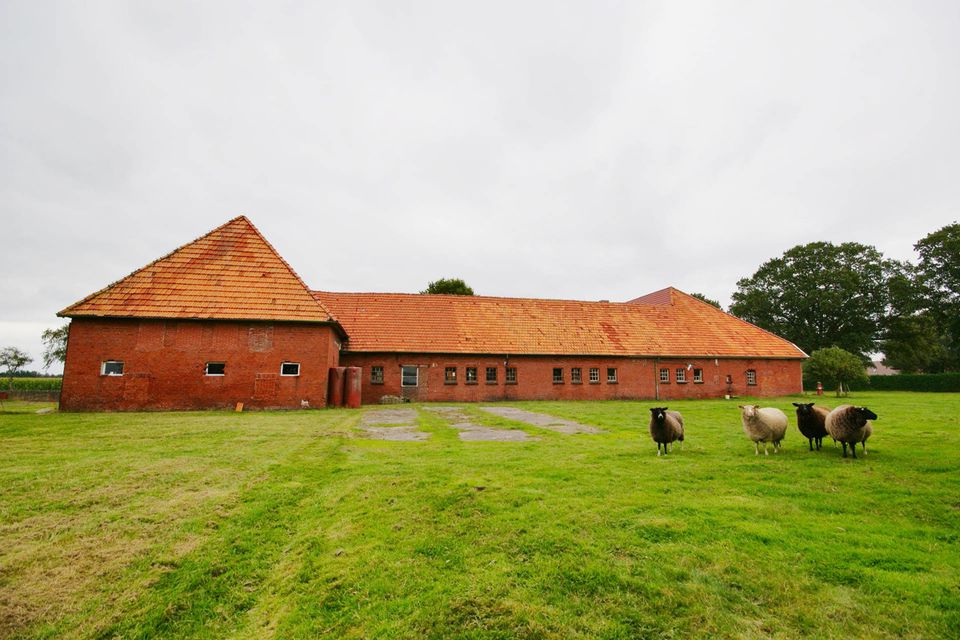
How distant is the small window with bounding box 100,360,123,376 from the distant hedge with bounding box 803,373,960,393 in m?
46.4

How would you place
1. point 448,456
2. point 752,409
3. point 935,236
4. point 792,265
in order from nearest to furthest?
point 448,456 < point 752,409 < point 935,236 < point 792,265

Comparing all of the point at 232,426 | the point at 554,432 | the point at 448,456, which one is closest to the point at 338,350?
the point at 232,426

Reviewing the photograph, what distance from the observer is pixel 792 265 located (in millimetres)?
53000

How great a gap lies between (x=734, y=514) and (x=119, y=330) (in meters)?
22.7

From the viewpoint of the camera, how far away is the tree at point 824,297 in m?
49.2

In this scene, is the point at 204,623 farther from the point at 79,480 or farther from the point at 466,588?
the point at 79,480

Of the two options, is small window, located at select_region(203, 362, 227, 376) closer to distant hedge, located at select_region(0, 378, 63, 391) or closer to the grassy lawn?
the grassy lawn

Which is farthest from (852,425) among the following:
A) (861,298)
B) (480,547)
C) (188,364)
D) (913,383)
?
(861,298)

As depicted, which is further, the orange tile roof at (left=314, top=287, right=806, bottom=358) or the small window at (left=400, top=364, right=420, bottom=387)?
the orange tile roof at (left=314, top=287, right=806, bottom=358)

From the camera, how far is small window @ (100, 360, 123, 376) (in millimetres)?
18766

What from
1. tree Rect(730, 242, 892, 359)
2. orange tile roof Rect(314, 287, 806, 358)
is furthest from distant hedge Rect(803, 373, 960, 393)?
orange tile roof Rect(314, 287, 806, 358)

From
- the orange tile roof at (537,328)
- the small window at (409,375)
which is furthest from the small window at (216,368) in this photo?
the small window at (409,375)

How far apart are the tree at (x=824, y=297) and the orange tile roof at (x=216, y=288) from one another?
53.2 metres

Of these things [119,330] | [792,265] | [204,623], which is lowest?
[204,623]
